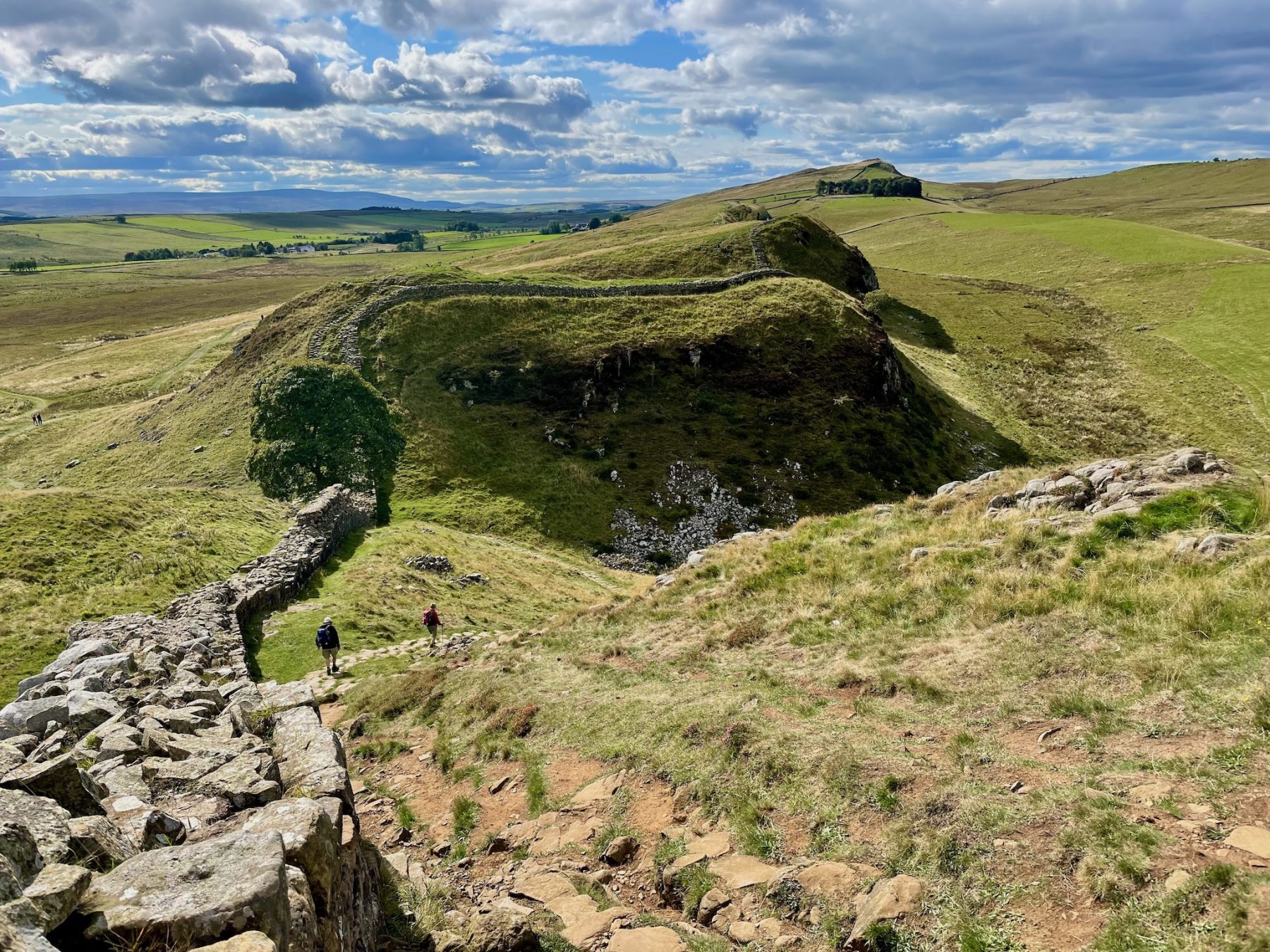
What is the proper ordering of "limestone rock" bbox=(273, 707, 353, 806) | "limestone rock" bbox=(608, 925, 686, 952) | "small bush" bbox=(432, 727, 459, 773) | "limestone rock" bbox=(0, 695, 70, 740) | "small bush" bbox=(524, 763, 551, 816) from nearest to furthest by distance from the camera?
1. "limestone rock" bbox=(608, 925, 686, 952)
2. "limestone rock" bbox=(273, 707, 353, 806)
3. "limestone rock" bbox=(0, 695, 70, 740)
4. "small bush" bbox=(524, 763, 551, 816)
5. "small bush" bbox=(432, 727, 459, 773)

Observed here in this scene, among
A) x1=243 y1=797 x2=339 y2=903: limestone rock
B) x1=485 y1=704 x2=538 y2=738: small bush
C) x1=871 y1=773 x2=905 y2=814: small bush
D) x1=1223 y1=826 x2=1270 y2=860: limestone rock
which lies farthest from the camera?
x1=485 y1=704 x2=538 y2=738: small bush

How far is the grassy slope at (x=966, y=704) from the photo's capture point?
802 centimetres

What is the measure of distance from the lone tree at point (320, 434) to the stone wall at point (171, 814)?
24.7m

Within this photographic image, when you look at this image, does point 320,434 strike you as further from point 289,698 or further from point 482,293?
point 289,698

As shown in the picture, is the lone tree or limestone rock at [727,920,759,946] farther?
the lone tree

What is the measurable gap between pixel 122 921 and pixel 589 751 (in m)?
9.19

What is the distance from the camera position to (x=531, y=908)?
31.4 feet

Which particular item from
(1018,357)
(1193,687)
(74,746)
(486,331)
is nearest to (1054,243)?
(1018,357)

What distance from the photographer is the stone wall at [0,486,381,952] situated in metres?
6.18

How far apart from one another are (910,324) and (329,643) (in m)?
83.1

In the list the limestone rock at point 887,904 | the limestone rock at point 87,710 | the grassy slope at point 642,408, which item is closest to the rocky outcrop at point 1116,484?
the limestone rock at point 887,904

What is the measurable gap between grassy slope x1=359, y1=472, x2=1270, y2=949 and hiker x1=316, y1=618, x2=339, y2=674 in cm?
331

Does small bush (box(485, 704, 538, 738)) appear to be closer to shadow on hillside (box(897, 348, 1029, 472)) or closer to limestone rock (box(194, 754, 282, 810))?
limestone rock (box(194, 754, 282, 810))

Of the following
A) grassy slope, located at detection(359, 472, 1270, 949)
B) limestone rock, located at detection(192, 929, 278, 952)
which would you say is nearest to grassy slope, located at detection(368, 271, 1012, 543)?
grassy slope, located at detection(359, 472, 1270, 949)
